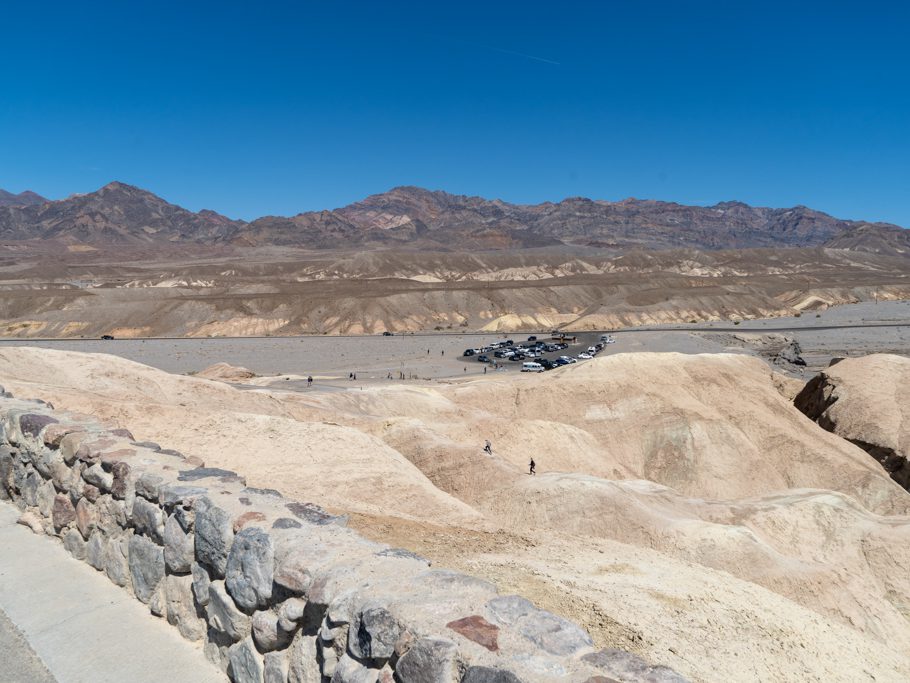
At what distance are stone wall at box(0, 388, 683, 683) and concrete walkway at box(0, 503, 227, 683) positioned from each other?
18 cm

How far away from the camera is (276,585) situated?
560 cm

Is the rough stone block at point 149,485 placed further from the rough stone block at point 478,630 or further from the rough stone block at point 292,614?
the rough stone block at point 478,630

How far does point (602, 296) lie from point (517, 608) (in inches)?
5674

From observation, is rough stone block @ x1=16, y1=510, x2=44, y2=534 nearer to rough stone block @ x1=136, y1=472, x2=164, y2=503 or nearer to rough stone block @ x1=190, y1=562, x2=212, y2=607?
rough stone block @ x1=136, y1=472, x2=164, y2=503

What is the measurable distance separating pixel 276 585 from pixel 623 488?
18620 millimetres

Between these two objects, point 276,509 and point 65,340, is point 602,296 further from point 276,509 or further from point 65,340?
point 276,509

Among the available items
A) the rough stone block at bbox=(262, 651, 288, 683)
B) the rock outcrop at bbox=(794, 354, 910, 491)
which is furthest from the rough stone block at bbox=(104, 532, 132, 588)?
the rock outcrop at bbox=(794, 354, 910, 491)

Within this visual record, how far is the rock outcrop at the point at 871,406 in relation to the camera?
35312mm

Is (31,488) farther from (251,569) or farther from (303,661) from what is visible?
(303,661)

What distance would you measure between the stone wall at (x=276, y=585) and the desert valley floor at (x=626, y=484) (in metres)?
2.43

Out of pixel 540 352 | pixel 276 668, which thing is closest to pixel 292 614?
pixel 276 668

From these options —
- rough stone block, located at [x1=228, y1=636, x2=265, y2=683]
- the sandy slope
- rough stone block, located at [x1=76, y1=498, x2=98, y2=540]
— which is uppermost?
rough stone block, located at [x1=76, y1=498, x2=98, y2=540]

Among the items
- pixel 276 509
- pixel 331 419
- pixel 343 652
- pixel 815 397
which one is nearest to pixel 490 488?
pixel 331 419

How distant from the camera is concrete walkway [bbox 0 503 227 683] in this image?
6.06 meters
